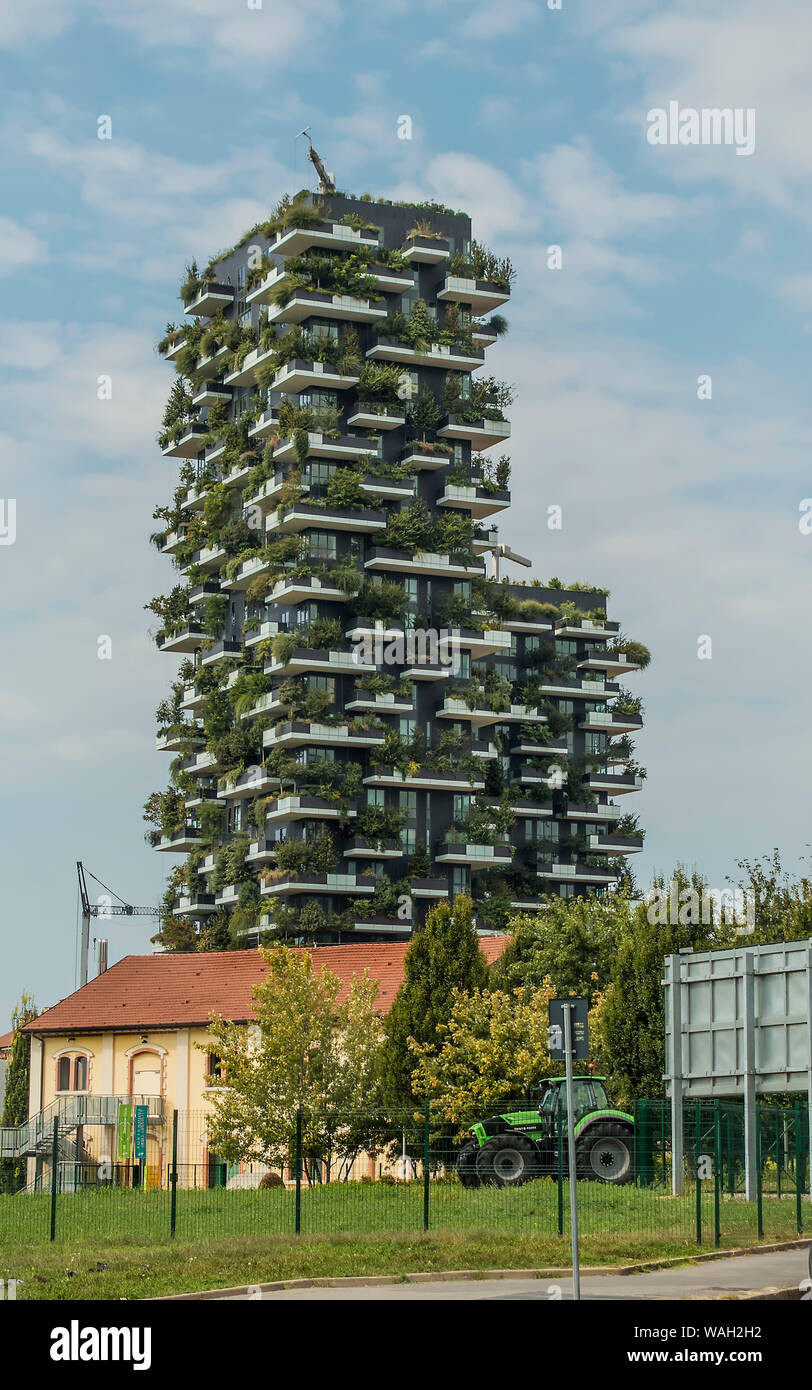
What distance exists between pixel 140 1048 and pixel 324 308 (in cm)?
4900

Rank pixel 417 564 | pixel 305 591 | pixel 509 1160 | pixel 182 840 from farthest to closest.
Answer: pixel 182 840 → pixel 417 564 → pixel 305 591 → pixel 509 1160

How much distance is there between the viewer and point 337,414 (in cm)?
10362

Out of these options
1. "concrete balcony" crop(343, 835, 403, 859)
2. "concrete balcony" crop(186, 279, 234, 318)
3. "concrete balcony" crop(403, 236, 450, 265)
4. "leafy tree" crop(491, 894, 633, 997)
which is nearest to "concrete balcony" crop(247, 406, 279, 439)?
"concrete balcony" crop(186, 279, 234, 318)

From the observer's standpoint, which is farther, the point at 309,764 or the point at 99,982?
the point at 309,764

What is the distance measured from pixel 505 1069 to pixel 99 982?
117ft

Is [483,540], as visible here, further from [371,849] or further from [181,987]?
[181,987]

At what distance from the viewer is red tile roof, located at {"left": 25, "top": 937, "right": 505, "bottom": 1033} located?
227ft

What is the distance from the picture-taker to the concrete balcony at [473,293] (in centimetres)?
10862

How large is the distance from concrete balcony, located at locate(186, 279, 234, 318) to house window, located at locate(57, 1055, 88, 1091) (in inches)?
2230

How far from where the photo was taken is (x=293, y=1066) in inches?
1753

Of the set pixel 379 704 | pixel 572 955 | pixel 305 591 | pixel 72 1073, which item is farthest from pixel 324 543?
pixel 572 955

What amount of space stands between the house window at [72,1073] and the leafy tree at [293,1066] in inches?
989
